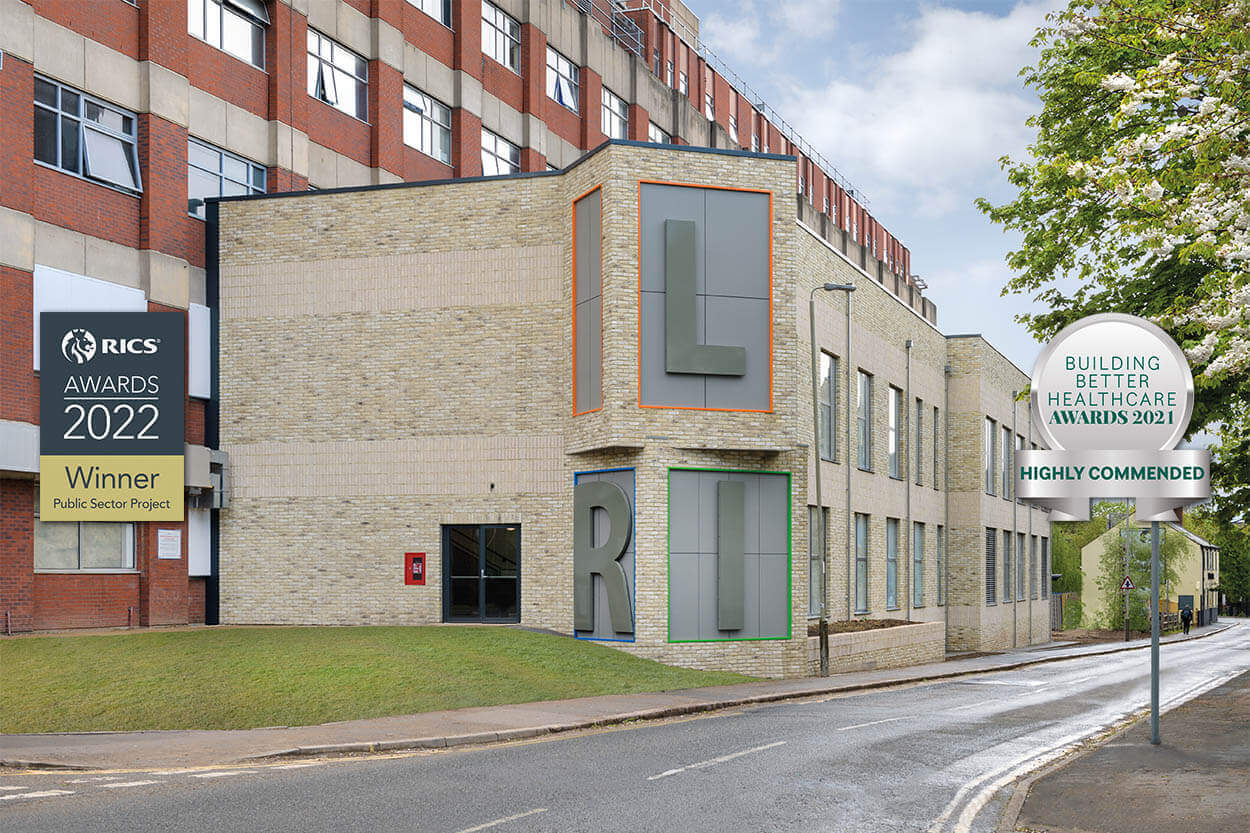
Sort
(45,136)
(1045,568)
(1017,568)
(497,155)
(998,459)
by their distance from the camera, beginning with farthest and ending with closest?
(1045,568) < (1017,568) < (998,459) < (497,155) < (45,136)

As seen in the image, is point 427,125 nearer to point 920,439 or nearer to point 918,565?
point 920,439

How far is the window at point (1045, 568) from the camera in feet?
225

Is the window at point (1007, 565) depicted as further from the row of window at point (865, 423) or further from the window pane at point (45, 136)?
the window pane at point (45, 136)

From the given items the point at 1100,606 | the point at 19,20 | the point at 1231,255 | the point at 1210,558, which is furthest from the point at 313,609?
the point at 1210,558

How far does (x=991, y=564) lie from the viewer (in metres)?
56.8

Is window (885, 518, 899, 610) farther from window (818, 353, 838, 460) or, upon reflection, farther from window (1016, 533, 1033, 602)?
window (1016, 533, 1033, 602)

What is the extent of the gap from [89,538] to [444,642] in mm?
9820

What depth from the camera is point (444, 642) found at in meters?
27.0

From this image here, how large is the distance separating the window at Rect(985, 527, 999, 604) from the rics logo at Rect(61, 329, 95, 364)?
38.3 m

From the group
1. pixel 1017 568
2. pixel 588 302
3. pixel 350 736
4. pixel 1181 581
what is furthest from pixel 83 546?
pixel 1181 581

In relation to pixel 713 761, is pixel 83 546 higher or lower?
higher

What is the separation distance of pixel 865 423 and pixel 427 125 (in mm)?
17494

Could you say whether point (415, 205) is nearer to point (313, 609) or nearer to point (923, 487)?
point (313, 609)

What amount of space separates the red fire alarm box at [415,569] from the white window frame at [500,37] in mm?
21017
